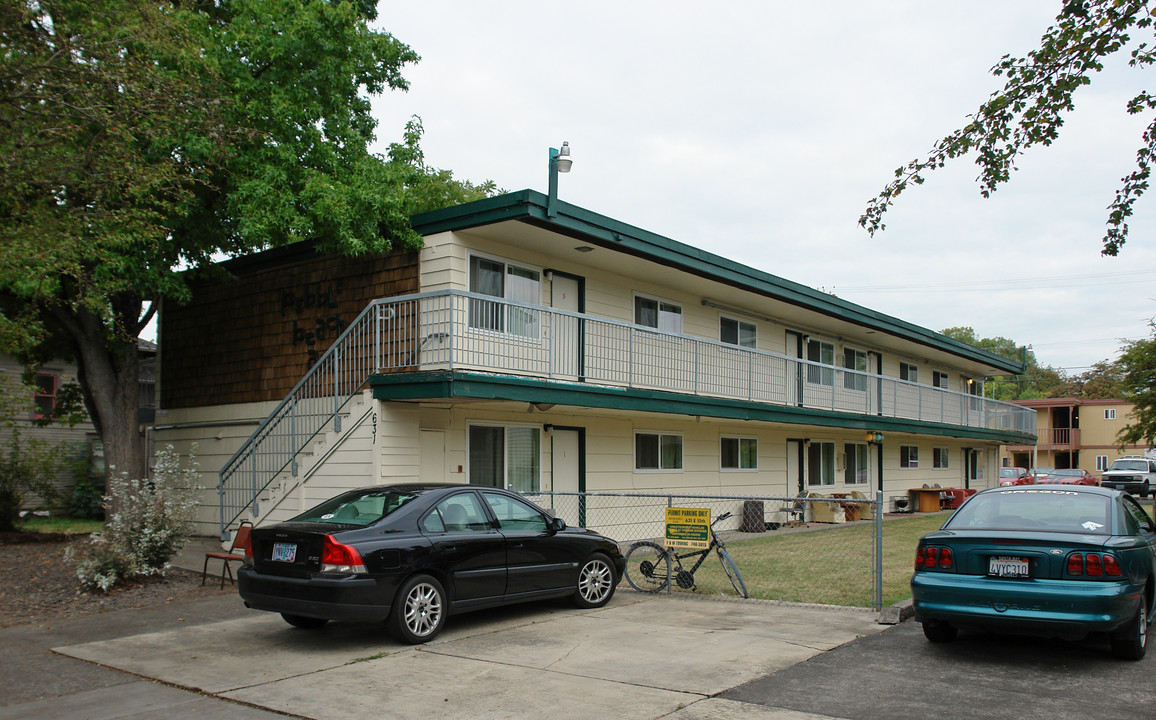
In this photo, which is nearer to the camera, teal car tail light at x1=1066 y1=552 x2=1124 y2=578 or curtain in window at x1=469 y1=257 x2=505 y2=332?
teal car tail light at x1=1066 y1=552 x2=1124 y2=578

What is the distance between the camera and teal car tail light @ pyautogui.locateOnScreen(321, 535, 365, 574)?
750 centimetres

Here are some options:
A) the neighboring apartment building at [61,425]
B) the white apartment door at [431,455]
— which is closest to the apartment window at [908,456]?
the white apartment door at [431,455]

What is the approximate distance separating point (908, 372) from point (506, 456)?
21021 millimetres

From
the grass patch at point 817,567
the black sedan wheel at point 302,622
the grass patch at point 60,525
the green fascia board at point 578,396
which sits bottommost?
the grass patch at point 60,525

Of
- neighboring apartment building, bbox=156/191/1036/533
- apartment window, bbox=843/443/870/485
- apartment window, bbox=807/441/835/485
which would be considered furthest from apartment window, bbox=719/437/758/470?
apartment window, bbox=843/443/870/485

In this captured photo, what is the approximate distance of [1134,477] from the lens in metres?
40.7

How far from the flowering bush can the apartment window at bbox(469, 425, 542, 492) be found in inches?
187

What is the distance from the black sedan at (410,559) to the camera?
7.55 m

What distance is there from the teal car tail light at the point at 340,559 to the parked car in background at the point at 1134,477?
136ft

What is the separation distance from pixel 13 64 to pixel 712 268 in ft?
40.5

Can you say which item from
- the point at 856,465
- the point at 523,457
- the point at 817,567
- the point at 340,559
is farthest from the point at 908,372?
the point at 340,559

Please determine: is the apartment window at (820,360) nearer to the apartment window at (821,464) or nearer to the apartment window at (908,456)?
the apartment window at (821,464)

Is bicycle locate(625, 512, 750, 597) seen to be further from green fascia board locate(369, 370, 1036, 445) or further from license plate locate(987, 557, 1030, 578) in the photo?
license plate locate(987, 557, 1030, 578)

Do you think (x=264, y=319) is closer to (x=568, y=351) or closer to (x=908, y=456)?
(x=568, y=351)
